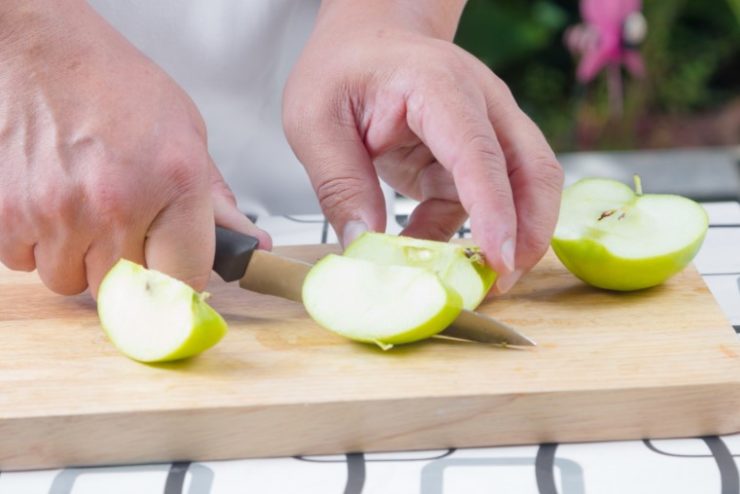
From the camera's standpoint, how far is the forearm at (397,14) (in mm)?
1331

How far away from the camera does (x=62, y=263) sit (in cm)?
112

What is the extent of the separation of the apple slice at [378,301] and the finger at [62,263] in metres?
0.23

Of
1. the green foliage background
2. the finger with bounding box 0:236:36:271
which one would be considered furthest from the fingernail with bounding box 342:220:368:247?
the green foliage background

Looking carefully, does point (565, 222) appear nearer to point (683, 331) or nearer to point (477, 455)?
point (683, 331)

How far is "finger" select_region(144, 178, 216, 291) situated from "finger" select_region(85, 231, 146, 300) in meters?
0.01

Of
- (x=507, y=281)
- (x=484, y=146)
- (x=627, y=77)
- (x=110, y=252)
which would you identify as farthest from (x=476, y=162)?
(x=627, y=77)

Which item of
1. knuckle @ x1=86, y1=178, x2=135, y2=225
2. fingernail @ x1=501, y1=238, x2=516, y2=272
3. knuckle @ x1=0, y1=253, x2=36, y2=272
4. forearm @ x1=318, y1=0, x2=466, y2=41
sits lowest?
knuckle @ x1=0, y1=253, x2=36, y2=272

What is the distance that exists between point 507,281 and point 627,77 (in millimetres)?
2404

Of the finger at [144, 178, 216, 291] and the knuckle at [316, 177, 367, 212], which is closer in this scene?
the finger at [144, 178, 216, 291]

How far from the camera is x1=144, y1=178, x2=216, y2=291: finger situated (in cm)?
111

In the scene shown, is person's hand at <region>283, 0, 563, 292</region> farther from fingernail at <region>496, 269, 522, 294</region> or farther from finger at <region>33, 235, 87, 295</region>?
finger at <region>33, 235, 87, 295</region>

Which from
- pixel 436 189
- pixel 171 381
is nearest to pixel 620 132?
pixel 436 189

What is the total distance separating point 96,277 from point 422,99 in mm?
382

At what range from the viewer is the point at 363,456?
1.01 metres
